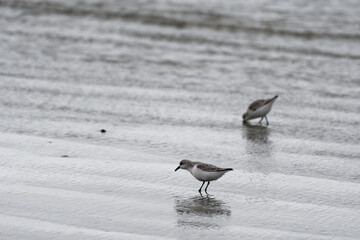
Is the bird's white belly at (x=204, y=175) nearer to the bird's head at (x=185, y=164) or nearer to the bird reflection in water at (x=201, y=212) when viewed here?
the bird's head at (x=185, y=164)

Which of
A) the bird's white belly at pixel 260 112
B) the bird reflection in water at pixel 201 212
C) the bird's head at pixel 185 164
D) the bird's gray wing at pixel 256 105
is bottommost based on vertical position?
the bird reflection in water at pixel 201 212

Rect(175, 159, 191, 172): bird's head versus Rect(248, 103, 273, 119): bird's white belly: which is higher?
Rect(248, 103, 273, 119): bird's white belly

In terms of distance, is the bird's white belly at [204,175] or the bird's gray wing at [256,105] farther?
the bird's gray wing at [256,105]

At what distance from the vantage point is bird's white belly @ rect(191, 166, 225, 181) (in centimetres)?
1081

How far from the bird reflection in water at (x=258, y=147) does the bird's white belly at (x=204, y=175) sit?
154 cm

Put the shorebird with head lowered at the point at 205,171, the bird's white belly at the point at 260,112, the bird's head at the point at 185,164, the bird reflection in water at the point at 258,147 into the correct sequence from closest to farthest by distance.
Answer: the shorebird with head lowered at the point at 205,171, the bird's head at the point at 185,164, the bird reflection in water at the point at 258,147, the bird's white belly at the point at 260,112

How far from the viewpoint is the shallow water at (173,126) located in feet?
32.0

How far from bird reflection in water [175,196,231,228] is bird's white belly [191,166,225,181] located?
315mm

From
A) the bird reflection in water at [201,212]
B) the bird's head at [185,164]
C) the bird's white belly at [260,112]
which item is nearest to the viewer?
the bird reflection in water at [201,212]

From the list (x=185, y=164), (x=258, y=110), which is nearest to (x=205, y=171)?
(x=185, y=164)

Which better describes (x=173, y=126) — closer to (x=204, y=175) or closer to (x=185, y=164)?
(x=185, y=164)

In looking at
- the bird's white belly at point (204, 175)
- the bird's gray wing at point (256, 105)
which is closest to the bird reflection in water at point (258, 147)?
the bird's gray wing at point (256, 105)

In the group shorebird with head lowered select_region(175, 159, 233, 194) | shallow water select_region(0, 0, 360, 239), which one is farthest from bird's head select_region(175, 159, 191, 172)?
shallow water select_region(0, 0, 360, 239)

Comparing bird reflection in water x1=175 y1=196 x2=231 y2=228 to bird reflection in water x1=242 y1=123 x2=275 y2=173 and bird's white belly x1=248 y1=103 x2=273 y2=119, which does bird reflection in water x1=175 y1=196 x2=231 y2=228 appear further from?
bird's white belly x1=248 y1=103 x2=273 y2=119
